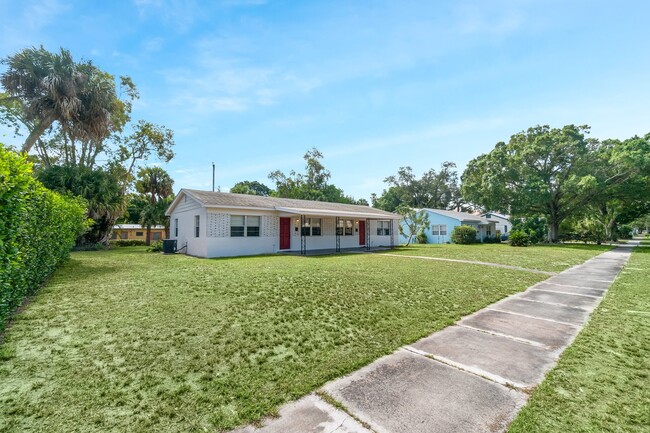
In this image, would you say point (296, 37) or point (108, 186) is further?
point (108, 186)

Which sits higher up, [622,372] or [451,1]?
[451,1]

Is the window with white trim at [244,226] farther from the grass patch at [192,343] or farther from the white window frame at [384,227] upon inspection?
the white window frame at [384,227]

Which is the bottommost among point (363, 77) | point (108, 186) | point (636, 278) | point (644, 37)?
point (636, 278)

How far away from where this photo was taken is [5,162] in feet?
10.8

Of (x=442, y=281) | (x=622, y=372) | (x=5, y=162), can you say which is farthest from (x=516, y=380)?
(x=5, y=162)

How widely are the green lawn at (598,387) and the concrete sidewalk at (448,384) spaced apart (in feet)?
0.47

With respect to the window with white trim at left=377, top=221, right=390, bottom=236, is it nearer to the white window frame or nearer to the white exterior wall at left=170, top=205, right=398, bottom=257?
the white window frame

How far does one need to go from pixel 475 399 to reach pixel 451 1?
411 inches

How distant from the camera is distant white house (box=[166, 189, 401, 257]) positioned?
Result: 14727 mm

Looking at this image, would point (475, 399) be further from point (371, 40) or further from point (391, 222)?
point (391, 222)

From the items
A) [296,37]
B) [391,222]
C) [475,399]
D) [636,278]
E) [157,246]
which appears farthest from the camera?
[391,222]

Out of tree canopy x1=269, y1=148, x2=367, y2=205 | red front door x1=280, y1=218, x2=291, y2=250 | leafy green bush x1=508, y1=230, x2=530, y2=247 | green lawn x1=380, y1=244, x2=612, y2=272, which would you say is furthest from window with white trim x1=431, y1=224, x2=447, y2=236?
red front door x1=280, y1=218, x2=291, y2=250

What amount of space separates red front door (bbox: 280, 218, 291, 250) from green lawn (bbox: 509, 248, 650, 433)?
14563 mm

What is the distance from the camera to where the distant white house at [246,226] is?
1473cm
